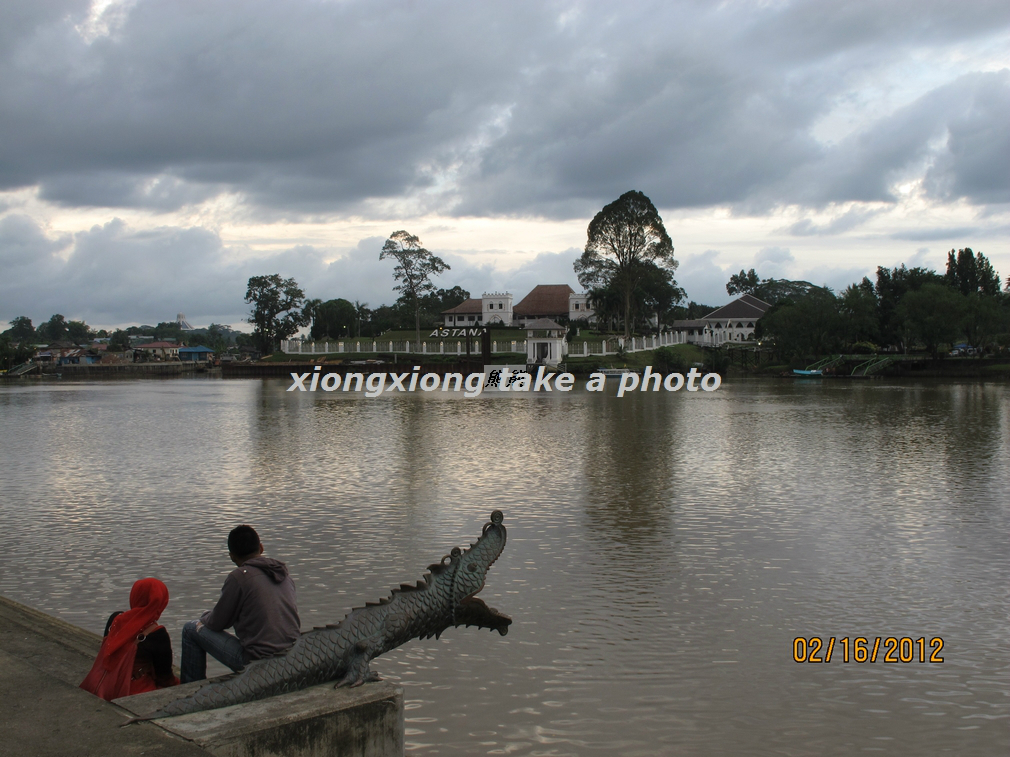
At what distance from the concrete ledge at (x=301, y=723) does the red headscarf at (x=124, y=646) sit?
24cm

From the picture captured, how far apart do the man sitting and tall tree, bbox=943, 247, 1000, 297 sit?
84.3m

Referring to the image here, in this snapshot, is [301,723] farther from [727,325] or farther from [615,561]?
[727,325]

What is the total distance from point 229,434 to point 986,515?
18.2 metres

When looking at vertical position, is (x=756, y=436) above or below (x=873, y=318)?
below

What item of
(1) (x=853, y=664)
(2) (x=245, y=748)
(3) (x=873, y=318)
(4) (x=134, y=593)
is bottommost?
(1) (x=853, y=664)

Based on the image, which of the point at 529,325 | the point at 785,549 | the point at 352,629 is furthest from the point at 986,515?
the point at 529,325

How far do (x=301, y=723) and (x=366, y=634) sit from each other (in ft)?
2.64

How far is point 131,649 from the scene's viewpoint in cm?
443

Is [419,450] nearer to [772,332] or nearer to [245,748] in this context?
[245,748]

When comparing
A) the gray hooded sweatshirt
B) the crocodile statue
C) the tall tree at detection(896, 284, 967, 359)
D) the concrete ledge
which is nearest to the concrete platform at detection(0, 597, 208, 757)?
the concrete ledge

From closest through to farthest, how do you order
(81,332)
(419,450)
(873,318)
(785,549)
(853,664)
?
(853,664) → (785,549) → (419,450) → (873,318) → (81,332)

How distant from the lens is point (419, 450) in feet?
61.0
